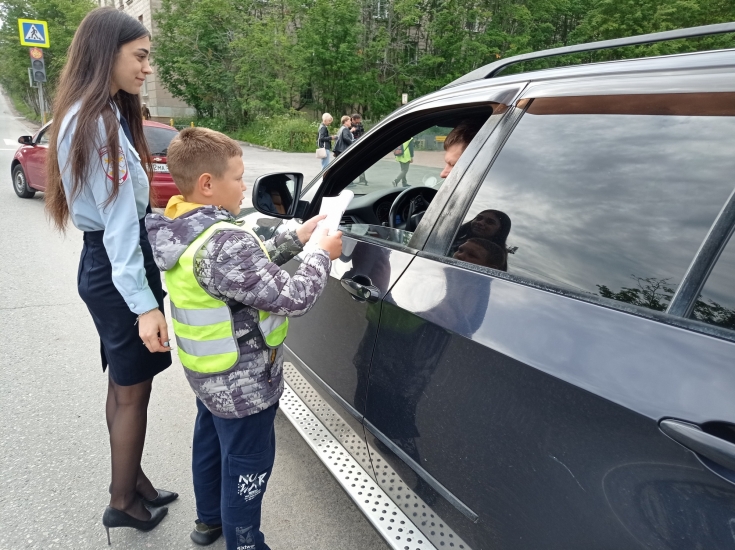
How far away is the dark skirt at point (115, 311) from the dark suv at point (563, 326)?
769 mm

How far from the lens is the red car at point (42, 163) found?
8383 mm

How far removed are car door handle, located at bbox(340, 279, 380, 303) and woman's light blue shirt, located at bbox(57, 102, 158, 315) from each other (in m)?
0.69

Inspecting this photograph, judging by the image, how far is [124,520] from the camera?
221cm

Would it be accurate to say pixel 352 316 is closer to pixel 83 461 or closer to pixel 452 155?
pixel 452 155

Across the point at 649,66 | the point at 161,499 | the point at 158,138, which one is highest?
the point at 649,66

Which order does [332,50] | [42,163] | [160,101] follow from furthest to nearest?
[160,101]
[332,50]
[42,163]

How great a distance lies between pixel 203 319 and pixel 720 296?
1.37m

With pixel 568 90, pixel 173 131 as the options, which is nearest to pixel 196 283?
pixel 568 90

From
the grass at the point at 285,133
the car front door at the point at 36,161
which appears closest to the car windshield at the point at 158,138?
the car front door at the point at 36,161

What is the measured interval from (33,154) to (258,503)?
1046 centimetres

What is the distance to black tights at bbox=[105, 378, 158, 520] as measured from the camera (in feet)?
7.01

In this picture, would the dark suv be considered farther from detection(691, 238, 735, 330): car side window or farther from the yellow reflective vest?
the yellow reflective vest

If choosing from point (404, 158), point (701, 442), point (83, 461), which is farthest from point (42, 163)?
point (701, 442)

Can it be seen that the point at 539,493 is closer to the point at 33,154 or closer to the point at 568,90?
the point at 568,90
